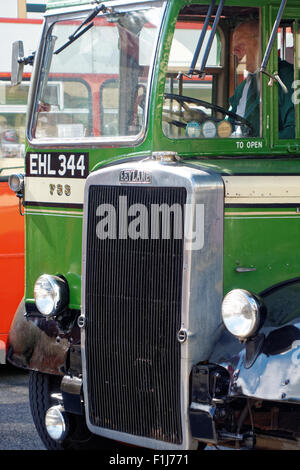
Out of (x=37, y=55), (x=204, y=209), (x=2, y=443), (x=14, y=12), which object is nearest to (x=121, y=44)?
(x=37, y=55)

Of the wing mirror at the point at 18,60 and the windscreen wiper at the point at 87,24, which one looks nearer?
the windscreen wiper at the point at 87,24

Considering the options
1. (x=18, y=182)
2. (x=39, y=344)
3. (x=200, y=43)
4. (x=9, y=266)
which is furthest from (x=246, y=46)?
(x=9, y=266)

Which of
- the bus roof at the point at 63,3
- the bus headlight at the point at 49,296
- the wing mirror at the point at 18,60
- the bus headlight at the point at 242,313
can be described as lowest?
the bus headlight at the point at 49,296

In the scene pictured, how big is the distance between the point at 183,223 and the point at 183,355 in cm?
67

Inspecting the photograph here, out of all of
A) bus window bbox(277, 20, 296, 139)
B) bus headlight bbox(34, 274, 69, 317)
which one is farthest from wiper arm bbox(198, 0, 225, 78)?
bus headlight bbox(34, 274, 69, 317)

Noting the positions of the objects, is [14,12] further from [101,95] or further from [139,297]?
[139,297]

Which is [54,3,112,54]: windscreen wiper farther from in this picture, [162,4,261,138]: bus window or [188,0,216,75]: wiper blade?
[188,0,216,75]: wiper blade

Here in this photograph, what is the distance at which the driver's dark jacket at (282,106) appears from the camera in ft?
17.2

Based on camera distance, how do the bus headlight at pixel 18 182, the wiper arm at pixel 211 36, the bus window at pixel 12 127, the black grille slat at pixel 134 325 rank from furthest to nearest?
the bus window at pixel 12 127 < the bus headlight at pixel 18 182 < the wiper arm at pixel 211 36 < the black grille slat at pixel 134 325

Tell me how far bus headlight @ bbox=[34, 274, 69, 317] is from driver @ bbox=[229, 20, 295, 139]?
146 centimetres

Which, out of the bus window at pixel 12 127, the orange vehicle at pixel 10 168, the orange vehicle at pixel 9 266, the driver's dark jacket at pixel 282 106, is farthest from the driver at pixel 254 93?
the bus window at pixel 12 127

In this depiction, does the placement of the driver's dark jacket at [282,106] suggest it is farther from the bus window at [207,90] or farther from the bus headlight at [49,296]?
the bus headlight at [49,296]

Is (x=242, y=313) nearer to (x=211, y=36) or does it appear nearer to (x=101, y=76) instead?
(x=211, y=36)
